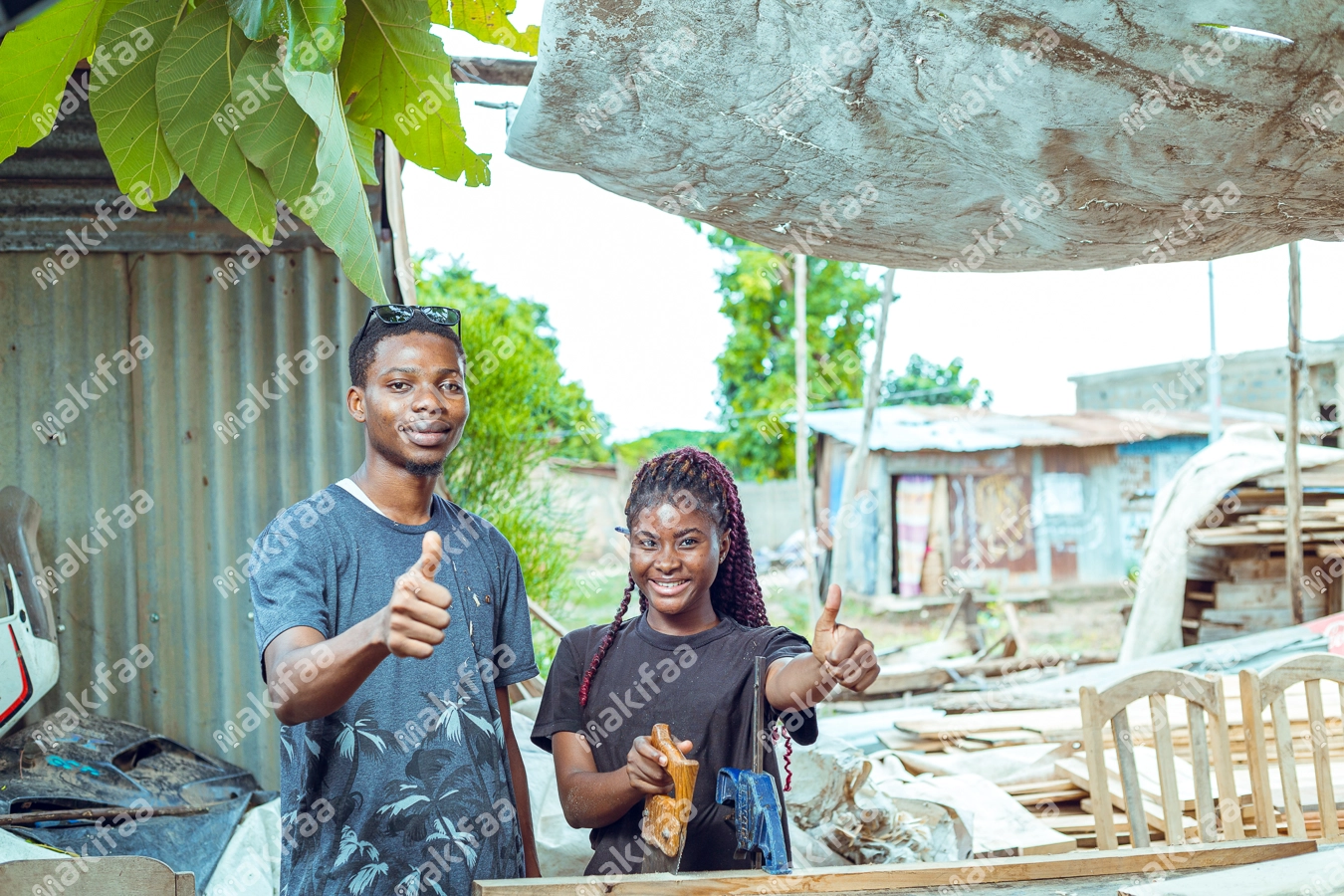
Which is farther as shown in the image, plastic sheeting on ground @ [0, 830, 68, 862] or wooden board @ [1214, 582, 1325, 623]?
wooden board @ [1214, 582, 1325, 623]

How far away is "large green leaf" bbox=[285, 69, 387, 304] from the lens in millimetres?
1525

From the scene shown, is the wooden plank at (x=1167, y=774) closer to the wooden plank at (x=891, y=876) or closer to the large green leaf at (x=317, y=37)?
the wooden plank at (x=891, y=876)

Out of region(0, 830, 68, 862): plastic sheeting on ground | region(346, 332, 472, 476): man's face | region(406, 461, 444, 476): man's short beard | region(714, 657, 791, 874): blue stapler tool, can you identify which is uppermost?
region(346, 332, 472, 476): man's face

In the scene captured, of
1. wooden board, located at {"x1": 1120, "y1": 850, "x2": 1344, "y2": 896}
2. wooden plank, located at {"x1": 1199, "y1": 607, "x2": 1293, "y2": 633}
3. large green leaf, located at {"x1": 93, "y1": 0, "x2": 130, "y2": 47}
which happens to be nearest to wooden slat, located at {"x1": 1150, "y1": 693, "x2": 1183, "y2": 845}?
wooden board, located at {"x1": 1120, "y1": 850, "x2": 1344, "y2": 896}

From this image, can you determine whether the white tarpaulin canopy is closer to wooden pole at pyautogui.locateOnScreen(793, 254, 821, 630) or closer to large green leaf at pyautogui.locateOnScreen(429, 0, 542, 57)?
large green leaf at pyautogui.locateOnScreen(429, 0, 542, 57)

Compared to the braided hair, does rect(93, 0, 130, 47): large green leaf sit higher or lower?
higher

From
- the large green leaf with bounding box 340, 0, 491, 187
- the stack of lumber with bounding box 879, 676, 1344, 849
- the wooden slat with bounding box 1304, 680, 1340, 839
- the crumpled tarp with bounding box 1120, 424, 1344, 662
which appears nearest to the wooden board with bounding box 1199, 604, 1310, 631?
the crumpled tarp with bounding box 1120, 424, 1344, 662

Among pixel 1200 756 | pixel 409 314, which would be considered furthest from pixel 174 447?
pixel 1200 756

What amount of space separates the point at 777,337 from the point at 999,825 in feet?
42.7

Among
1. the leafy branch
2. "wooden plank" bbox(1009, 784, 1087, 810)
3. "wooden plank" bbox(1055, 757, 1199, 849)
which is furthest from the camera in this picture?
"wooden plank" bbox(1009, 784, 1087, 810)

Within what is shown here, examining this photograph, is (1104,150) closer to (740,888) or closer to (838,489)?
(740,888)

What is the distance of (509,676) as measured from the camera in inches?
85.6

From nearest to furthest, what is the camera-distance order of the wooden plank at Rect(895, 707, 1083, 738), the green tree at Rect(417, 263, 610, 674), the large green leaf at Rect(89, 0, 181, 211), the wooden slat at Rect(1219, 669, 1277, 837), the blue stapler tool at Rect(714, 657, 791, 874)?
the large green leaf at Rect(89, 0, 181, 211) < the blue stapler tool at Rect(714, 657, 791, 874) < the wooden slat at Rect(1219, 669, 1277, 837) < the green tree at Rect(417, 263, 610, 674) < the wooden plank at Rect(895, 707, 1083, 738)

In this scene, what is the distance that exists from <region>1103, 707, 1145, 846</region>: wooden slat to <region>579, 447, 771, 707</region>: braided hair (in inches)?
67.1
